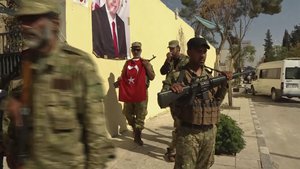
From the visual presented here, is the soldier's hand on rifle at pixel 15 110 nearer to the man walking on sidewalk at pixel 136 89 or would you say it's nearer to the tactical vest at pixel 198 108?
the tactical vest at pixel 198 108

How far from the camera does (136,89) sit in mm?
6598

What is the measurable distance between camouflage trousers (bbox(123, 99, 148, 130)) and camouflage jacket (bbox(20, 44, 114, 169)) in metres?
4.61

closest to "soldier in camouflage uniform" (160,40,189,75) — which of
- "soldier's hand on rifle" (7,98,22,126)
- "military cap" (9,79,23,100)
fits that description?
"military cap" (9,79,23,100)

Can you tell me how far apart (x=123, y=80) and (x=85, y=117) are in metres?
4.93

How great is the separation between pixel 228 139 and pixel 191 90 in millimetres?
3166

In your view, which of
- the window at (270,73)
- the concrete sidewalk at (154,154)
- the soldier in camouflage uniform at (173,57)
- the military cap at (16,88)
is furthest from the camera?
the window at (270,73)

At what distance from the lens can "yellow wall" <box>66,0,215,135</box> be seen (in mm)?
5656

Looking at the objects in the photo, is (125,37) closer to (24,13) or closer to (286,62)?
(24,13)

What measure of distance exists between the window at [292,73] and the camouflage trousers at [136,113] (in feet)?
46.7

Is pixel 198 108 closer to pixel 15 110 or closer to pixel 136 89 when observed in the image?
pixel 15 110

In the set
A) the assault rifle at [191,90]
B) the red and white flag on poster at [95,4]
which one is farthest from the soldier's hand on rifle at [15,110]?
the red and white flag on poster at [95,4]

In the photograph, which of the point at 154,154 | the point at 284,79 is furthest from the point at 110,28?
the point at 284,79

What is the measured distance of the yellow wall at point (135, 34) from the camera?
5.66 metres

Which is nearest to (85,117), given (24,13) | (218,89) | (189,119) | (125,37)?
(24,13)
